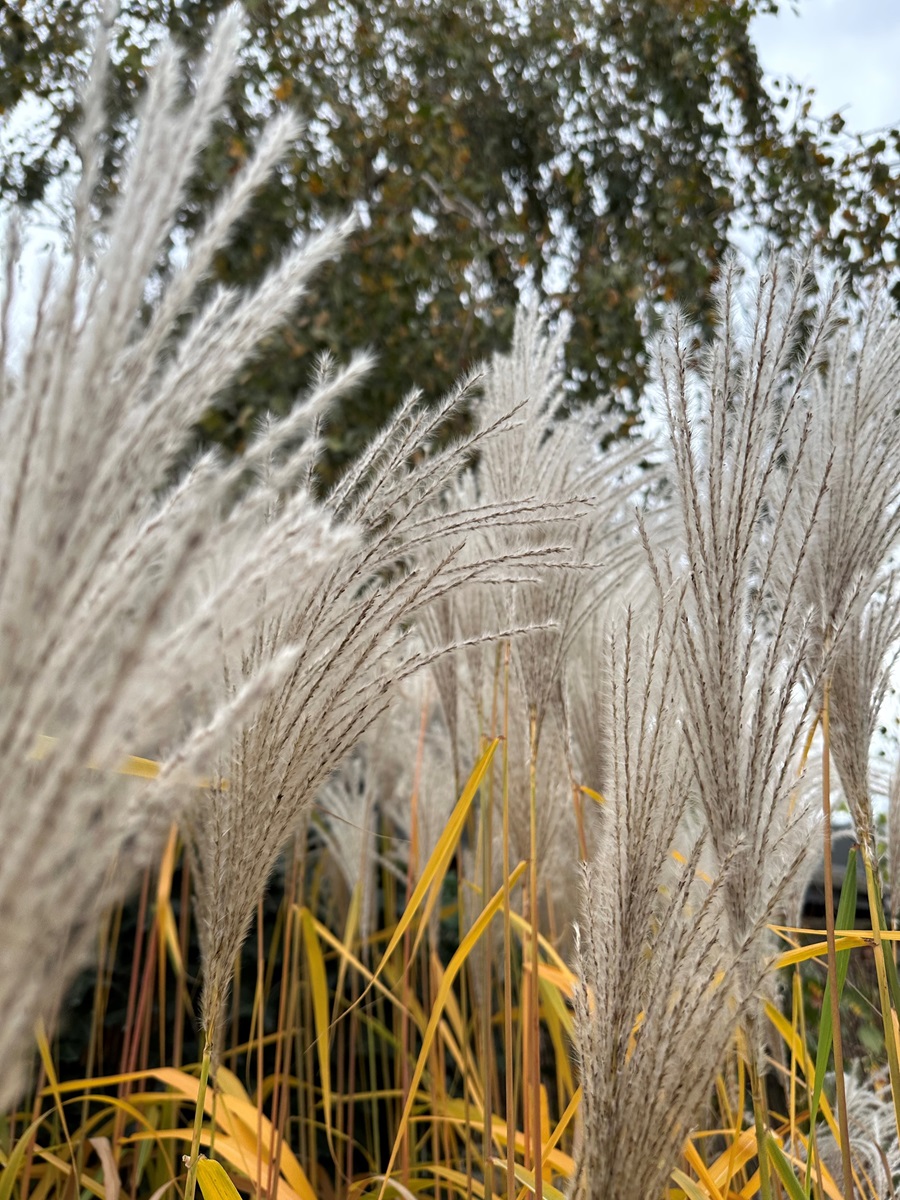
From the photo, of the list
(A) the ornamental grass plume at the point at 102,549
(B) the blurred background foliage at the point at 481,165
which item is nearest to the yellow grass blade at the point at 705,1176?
(A) the ornamental grass plume at the point at 102,549

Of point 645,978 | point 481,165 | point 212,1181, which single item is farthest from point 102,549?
point 481,165

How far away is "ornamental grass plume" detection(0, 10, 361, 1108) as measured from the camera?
43 cm

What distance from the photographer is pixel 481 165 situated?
6090mm

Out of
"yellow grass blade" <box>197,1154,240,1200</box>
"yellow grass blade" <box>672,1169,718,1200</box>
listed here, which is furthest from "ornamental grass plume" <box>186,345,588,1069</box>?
"yellow grass blade" <box>672,1169,718,1200</box>

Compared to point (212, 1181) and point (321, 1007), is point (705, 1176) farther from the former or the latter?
point (321, 1007)

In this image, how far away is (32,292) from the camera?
0.51 metres

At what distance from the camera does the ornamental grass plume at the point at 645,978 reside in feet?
2.82

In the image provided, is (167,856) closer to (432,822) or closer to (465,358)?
(432,822)

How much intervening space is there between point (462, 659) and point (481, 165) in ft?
15.6

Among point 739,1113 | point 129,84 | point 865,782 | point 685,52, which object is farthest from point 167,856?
point 685,52

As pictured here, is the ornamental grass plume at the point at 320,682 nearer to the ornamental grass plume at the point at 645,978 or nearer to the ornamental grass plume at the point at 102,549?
the ornamental grass plume at the point at 645,978

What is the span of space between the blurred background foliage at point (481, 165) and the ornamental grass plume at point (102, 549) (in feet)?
14.0

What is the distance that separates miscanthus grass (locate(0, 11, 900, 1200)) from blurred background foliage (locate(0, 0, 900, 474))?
328cm

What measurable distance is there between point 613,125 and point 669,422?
5.71 metres
